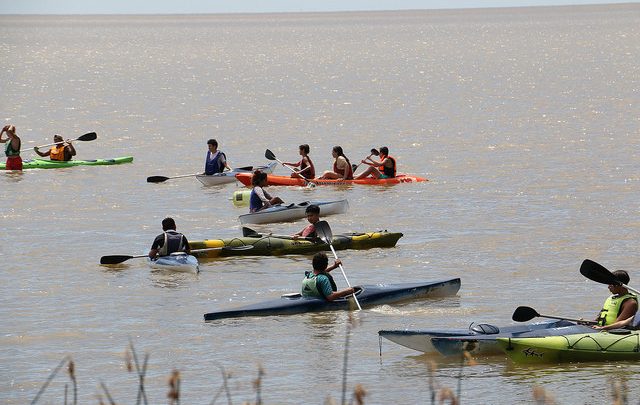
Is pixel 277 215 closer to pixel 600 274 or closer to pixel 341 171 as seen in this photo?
pixel 341 171

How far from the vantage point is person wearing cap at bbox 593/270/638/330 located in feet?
47.4

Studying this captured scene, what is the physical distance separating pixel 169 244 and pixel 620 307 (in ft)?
25.0

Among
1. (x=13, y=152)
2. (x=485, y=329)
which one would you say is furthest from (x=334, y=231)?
(x=13, y=152)

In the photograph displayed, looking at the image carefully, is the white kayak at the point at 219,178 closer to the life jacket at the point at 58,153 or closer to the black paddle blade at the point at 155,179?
the black paddle blade at the point at 155,179

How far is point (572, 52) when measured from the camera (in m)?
126

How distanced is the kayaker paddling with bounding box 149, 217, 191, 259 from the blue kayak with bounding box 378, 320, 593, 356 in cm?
585

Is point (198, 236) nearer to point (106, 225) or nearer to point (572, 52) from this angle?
point (106, 225)

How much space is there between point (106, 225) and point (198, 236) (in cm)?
257

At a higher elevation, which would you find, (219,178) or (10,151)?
(10,151)

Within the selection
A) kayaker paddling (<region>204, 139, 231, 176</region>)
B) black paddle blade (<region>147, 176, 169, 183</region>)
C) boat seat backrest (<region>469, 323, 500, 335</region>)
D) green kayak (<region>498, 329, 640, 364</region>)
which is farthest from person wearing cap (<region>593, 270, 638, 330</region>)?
black paddle blade (<region>147, 176, 169, 183</region>)

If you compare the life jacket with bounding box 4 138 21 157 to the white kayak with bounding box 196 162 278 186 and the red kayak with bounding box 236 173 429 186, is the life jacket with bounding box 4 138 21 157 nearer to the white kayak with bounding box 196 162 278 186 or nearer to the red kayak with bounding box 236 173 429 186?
the white kayak with bounding box 196 162 278 186

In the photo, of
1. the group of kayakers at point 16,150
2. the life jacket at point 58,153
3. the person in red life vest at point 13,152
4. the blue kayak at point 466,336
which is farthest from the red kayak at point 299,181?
the blue kayak at point 466,336

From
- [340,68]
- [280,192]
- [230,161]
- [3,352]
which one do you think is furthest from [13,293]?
[340,68]

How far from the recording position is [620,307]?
14.5 m
